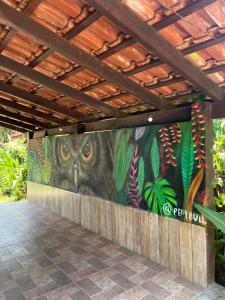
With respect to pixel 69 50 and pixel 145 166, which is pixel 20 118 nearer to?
pixel 145 166

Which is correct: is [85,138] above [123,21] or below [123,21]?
below

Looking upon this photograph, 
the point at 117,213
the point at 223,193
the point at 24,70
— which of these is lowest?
the point at 117,213

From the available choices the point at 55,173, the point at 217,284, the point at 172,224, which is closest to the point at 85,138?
the point at 55,173

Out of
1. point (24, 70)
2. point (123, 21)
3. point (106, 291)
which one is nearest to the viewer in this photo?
point (123, 21)

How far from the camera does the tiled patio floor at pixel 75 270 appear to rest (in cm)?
289

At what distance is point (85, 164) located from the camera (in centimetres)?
527

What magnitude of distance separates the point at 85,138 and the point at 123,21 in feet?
11.6

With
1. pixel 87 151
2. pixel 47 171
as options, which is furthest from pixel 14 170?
pixel 87 151

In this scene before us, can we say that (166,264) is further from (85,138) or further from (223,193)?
(85,138)

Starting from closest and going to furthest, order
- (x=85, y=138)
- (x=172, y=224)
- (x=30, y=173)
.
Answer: (x=172, y=224) < (x=85, y=138) < (x=30, y=173)

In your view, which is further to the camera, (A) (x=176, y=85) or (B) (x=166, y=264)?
(B) (x=166, y=264)

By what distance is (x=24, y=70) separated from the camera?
316cm

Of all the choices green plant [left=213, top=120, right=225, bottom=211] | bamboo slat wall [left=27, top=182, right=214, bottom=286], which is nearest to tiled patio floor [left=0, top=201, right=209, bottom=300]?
bamboo slat wall [left=27, top=182, right=214, bottom=286]

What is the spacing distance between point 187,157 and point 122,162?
1368 millimetres
